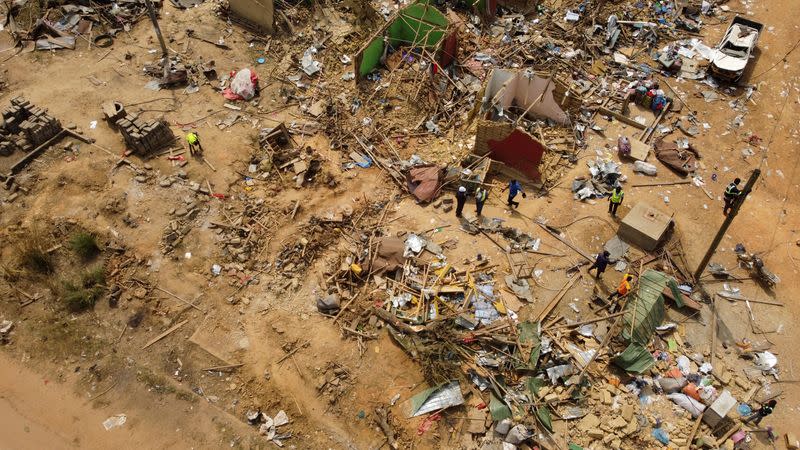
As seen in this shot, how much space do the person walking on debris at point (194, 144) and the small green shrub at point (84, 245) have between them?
10.9ft

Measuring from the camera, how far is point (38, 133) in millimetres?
13820

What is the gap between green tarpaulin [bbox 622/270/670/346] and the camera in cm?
1055

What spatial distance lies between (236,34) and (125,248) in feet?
29.0

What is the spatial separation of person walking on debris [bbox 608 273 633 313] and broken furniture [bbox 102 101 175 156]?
39.3 ft

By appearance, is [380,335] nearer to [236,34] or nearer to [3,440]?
[3,440]

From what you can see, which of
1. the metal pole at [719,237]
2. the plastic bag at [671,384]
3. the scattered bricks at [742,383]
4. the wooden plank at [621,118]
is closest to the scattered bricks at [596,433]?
the plastic bag at [671,384]

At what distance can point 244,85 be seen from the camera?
51.1 feet

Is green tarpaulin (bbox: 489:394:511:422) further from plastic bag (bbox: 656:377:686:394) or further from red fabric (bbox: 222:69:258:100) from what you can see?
red fabric (bbox: 222:69:258:100)

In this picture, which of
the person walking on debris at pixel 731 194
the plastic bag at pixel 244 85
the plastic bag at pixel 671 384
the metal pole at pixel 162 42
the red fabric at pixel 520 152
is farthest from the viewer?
the metal pole at pixel 162 42

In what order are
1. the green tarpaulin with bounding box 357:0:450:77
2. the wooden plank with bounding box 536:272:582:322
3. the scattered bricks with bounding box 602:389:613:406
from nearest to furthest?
the scattered bricks with bounding box 602:389:613:406 → the wooden plank with bounding box 536:272:582:322 → the green tarpaulin with bounding box 357:0:450:77

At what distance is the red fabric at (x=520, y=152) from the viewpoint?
1300 centimetres

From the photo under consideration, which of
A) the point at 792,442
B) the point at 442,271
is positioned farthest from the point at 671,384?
the point at 442,271

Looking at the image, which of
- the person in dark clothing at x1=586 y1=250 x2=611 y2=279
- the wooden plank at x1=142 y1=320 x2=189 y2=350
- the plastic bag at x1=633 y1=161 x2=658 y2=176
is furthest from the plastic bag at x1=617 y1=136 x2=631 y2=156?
the wooden plank at x1=142 y1=320 x2=189 y2=350

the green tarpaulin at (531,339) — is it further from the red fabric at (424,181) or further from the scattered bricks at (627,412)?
the red fabric at (424,181)
